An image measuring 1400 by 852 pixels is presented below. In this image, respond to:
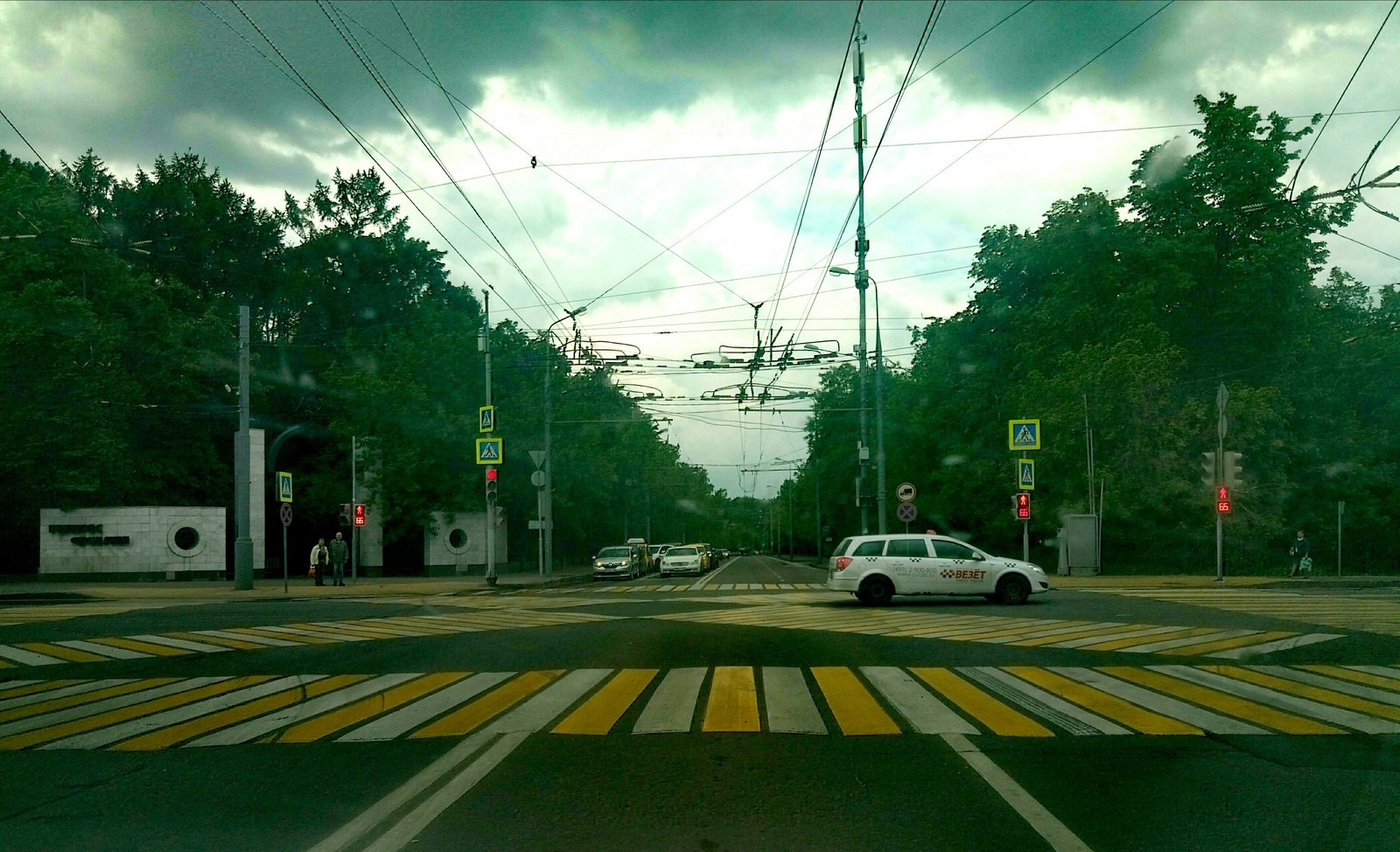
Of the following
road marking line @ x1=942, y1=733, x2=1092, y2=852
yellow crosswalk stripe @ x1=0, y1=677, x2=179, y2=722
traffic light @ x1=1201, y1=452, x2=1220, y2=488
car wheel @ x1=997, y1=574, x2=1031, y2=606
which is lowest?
car wheel @ x1=997, y1=574, x2=1031, y2=606

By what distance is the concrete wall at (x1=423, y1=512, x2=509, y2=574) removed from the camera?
165ft

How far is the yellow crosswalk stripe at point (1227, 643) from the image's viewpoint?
14.1m

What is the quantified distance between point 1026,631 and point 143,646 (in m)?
13.1

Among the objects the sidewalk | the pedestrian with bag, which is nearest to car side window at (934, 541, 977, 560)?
the sidewalk

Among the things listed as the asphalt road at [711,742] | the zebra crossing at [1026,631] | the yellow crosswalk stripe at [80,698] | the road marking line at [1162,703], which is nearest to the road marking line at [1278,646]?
the zebra crossing at [1026,631]

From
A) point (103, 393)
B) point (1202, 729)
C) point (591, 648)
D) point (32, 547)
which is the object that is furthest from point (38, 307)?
point (1202, 729)

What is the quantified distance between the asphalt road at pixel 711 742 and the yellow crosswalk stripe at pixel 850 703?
52 mm

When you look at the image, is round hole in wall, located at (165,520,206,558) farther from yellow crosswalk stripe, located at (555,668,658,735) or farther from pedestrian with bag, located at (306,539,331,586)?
yellow crosswalk stripe, located at (555,668,658,735)

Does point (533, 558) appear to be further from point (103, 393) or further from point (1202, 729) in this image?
point (1202, 729)

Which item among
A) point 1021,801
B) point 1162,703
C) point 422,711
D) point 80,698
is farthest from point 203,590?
point 1021,801

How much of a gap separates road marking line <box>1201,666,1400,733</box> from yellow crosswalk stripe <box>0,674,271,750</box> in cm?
1042

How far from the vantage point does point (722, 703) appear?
10.1 m

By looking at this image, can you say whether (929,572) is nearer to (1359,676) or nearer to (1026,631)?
(1026,631)

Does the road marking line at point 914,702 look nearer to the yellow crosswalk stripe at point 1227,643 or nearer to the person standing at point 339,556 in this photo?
the yellow crosswalk stripe at point 1227,643
